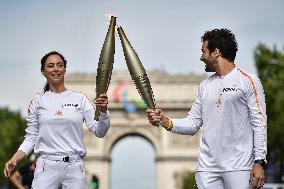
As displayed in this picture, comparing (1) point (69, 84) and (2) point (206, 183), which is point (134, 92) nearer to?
(1) point (69, 84)

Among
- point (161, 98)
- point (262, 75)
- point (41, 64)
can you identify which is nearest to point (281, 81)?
point (262, 75)

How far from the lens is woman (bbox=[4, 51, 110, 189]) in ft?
29.8

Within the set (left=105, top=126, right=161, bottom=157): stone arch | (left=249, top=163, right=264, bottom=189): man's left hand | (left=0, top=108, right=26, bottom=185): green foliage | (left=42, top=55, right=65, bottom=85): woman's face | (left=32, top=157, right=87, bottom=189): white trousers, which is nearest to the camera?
(left=249, top=163, right=264, bottom=189): man's left hand

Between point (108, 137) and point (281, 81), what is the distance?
136 feet

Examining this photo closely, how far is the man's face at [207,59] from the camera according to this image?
341 inches

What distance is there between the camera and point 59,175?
29.8 ft

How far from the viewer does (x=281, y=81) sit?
51906mm

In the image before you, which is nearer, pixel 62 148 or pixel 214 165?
pixel 214 165

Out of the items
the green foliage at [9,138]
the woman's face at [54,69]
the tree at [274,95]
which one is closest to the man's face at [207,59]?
the woman's face at [54,69]

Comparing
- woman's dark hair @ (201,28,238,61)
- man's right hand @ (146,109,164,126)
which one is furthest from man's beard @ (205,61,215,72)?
man's right hand @ (146,109,164,126)

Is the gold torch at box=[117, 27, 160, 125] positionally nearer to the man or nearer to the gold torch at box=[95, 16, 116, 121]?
the gold torch at box=[95, 16, 116, 121]

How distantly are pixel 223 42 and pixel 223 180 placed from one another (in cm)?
135

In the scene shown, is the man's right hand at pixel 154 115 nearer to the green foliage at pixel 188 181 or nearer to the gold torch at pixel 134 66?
the gold torch at pixel 134 66

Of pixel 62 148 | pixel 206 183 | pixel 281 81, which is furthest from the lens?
pixel 281 81
